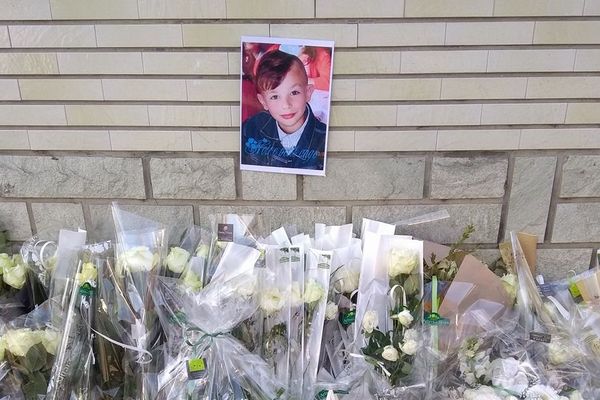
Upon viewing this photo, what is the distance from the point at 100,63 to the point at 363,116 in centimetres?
111

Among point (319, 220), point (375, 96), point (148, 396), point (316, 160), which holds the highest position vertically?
point (375, 96)

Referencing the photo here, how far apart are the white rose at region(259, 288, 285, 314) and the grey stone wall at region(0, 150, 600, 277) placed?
0.48 m

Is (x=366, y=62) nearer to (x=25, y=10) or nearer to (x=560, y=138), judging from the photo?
(x=560, y=138)

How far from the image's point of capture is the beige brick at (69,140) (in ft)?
7.20

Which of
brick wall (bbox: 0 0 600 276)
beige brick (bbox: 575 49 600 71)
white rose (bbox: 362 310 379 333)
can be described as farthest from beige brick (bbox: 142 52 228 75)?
beige brick (bbox: 575 49 600 71)

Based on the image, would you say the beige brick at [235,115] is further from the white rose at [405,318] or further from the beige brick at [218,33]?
the white rose at [405,318]

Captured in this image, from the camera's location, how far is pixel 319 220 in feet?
7.59

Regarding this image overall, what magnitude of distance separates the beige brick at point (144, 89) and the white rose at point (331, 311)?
3.41ft

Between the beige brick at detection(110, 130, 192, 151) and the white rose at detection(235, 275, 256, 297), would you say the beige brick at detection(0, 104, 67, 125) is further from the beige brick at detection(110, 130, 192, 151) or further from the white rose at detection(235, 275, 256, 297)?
the white rose at detection(235, 275, 256, 297)

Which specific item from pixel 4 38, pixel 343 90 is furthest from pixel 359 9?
pixel 4 38

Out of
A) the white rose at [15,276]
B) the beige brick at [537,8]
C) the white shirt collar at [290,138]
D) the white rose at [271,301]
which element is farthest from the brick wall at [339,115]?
the white rose at [271,301]

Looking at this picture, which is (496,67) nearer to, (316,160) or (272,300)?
(316,160)

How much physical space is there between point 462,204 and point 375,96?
2.08 ft

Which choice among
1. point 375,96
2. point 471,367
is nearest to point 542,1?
point 375,96
